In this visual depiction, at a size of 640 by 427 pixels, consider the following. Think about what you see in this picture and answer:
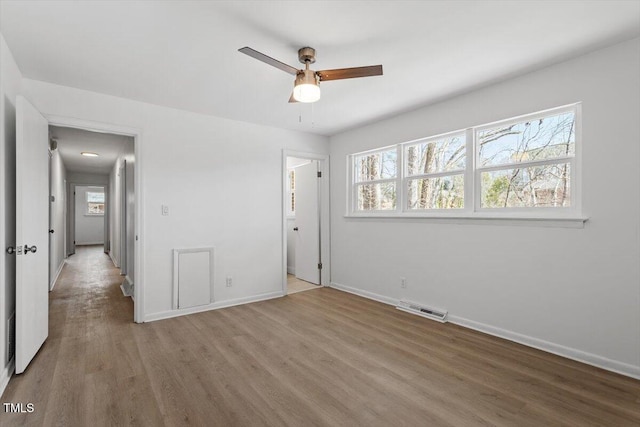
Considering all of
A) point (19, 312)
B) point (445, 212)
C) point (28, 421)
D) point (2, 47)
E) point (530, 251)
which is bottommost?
point (28, 421)

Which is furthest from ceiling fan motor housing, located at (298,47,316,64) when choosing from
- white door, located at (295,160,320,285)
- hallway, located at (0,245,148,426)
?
white door, located at (295,160,320,285)

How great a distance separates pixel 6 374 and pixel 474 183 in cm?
434

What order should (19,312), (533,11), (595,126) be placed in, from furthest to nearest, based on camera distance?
(595,126)
(19,312)
(533,11)

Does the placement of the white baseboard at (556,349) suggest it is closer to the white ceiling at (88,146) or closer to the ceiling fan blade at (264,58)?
the ceiling fan blade at (264,58)

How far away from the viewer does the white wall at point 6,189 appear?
2230 mm

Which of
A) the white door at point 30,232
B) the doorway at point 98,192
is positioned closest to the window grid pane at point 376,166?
the doorway at point 98,192

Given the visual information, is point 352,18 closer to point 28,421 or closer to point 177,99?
point 177,99

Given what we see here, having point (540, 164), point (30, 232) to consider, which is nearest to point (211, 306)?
point (30, 232)

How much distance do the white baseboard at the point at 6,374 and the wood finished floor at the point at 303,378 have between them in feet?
0.15

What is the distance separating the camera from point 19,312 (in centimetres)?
235

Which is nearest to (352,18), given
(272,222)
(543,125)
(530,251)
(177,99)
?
(543,125)

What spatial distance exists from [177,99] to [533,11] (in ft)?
10.9

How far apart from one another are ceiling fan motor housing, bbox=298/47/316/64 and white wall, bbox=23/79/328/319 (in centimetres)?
206

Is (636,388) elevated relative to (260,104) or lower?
lower
